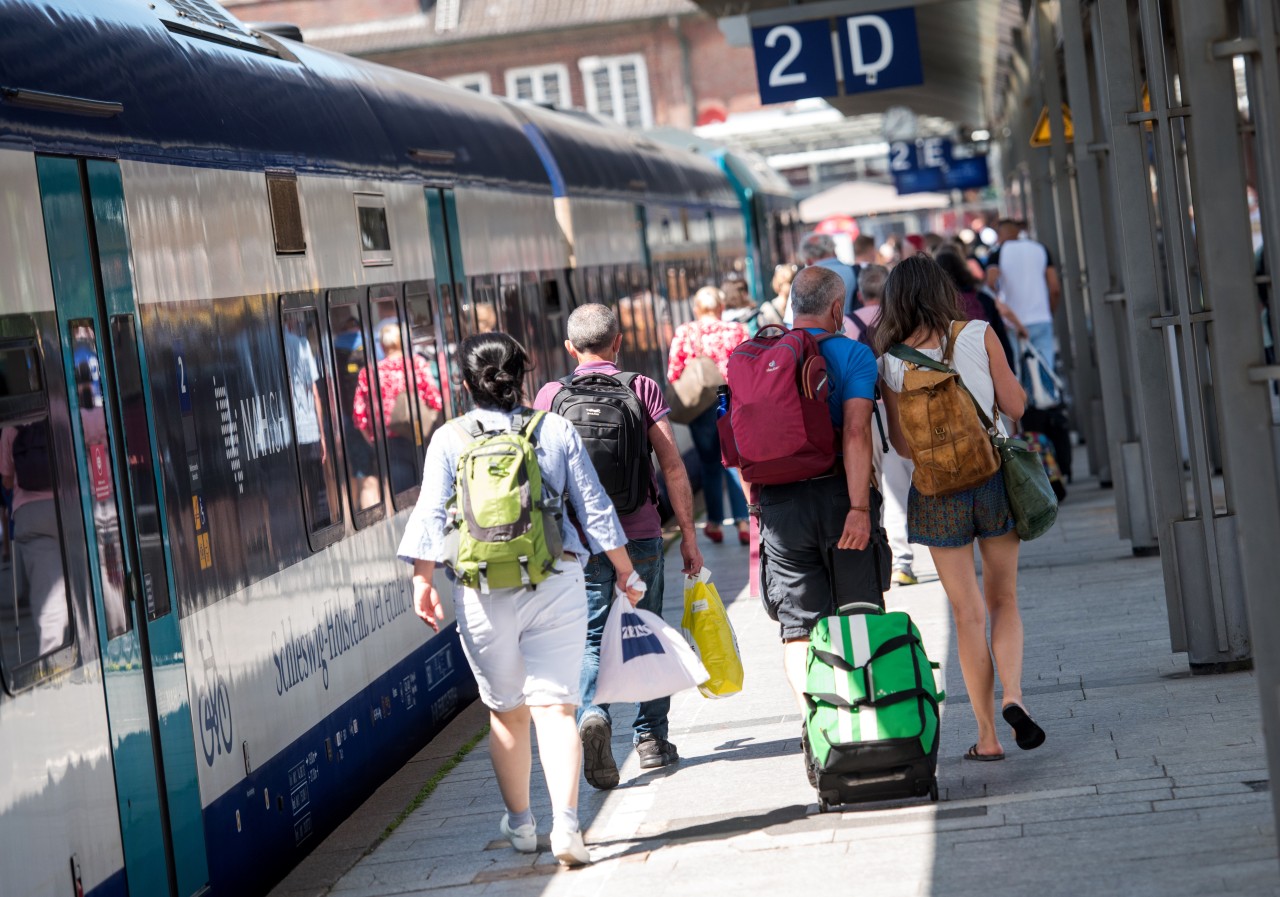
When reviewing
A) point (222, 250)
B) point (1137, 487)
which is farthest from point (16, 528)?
point (1137, 487)

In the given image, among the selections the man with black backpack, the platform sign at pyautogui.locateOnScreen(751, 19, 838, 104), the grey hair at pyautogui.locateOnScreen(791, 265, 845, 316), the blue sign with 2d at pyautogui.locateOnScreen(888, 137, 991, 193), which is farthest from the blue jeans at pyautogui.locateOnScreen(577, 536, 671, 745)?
the blue sign with 2d at pyautogui.locateOnScreen(888, 137, 991, 193)

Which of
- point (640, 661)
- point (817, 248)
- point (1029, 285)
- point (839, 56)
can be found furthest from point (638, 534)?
point (1029, 285)

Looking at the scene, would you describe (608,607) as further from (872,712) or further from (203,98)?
(203,98)

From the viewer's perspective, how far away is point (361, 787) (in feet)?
25.2

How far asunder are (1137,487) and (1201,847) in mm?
5297

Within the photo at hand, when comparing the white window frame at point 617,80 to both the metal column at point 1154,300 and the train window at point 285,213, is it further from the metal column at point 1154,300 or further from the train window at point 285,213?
the train window at point 285,213

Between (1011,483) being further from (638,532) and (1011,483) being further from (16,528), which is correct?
(16,528)


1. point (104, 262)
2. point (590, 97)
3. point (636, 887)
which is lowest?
point (636, 887)

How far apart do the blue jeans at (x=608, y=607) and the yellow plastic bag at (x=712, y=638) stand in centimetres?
21

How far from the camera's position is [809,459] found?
6742 millimetres

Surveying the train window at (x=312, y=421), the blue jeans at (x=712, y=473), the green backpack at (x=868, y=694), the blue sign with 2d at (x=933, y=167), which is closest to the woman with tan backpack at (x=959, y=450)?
the green backpack at (x=868, y=694)

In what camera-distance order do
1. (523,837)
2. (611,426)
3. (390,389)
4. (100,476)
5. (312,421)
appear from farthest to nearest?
(390,389) < (312,421) < (611,426) < (523,837) < (100,476)

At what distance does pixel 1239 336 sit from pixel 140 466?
308 cm

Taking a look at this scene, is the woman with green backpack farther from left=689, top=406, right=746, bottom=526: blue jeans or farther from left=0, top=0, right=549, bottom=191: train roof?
left=689, top=406, right=746, bottom=526: blue jeans
